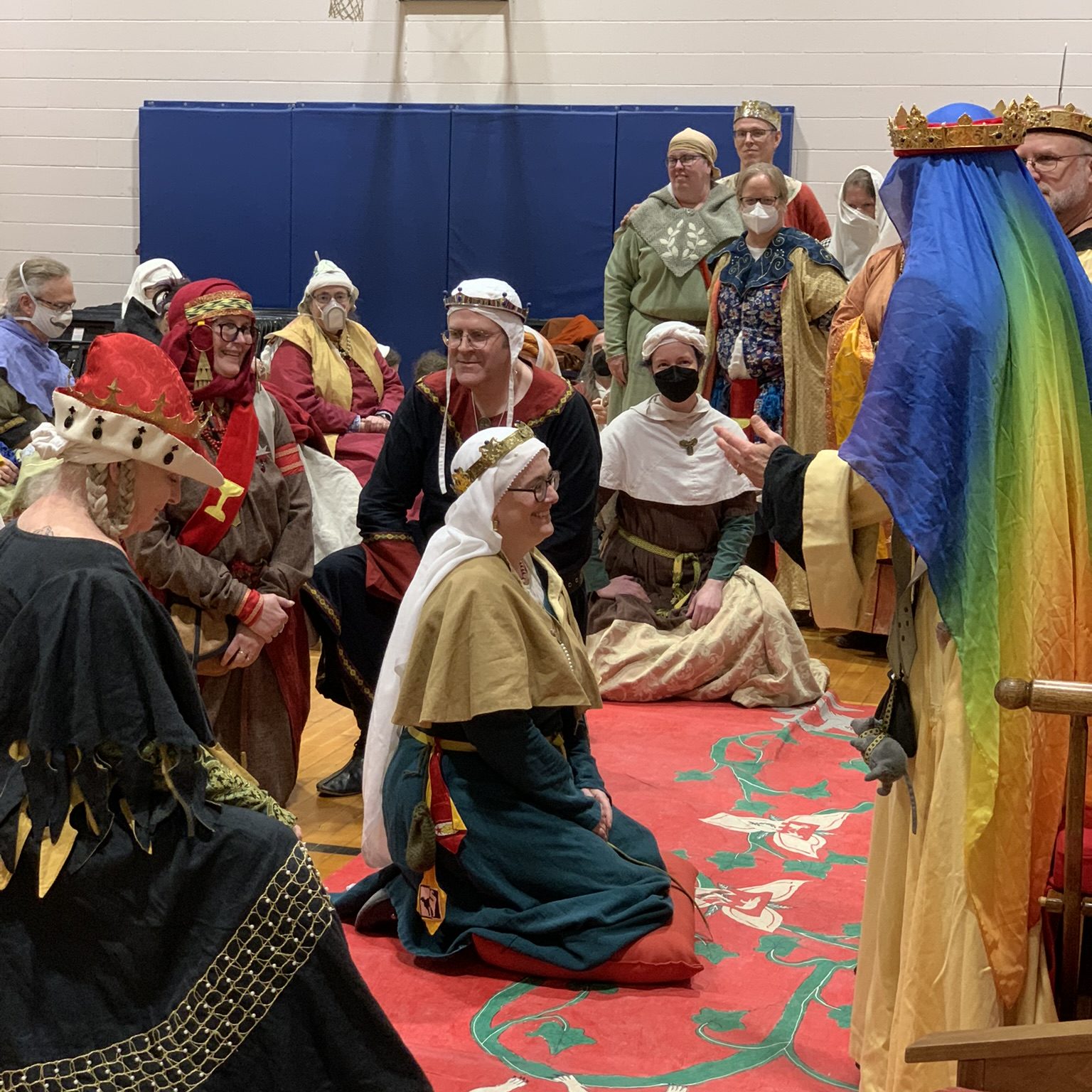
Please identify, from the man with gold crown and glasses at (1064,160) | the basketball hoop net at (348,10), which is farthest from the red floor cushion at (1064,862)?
the basketball hoop net at (348,10)

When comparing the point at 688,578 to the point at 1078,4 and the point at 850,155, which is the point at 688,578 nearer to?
the point at 850,155

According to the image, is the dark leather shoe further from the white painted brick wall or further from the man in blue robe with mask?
the white painted brick wall

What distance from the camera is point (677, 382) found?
5129 mm

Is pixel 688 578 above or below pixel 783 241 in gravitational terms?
below

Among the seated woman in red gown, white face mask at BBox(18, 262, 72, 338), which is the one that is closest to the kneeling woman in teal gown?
the seated woman in red gown

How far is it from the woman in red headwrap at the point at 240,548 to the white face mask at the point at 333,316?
2.01m

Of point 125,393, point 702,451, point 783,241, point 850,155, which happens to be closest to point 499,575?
point 125,393

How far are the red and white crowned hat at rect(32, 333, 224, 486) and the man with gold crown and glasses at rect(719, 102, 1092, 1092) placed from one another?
95 cm

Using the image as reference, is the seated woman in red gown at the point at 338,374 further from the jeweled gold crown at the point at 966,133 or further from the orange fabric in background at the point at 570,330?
the jeweled gold crown at the point at 966,133

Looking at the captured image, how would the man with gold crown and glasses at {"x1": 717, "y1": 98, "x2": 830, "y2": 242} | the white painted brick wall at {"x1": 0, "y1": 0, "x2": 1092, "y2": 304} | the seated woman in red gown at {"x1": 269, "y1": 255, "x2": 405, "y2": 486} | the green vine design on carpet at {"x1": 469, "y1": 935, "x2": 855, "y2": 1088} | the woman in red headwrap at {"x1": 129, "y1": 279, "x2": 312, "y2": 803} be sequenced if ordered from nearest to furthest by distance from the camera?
the green vine design on carpet at {"x1": 469, "y1": 935, "x2": 855, "y2": 1088}, the woman in red headwrap at {"x1": 129, "y1": 279, "x2": 312, "y2": 803}, the seated woman in red gown at {"x1": 269, "y1": 255, "x2": 405, "y2": 486}, the man with gold crown and glasses at {"x1": 717, "y1": 98, "x2": 830, "y2": 242}, the white painted brick wall at {"x1": 0, "y1": 0, "x2": 1092, "y2": 304}

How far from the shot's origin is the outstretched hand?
2.35 meters

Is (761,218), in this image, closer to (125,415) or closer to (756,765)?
(756,765)

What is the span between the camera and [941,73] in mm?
8172

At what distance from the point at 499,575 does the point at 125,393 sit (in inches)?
41.9
